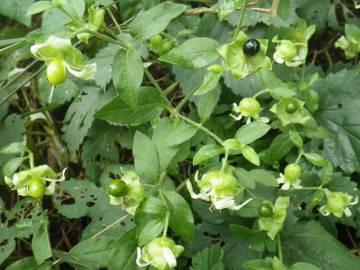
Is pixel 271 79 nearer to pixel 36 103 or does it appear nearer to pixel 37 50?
pixel 37 50

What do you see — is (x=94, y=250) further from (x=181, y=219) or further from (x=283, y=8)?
(x=283, y=8)

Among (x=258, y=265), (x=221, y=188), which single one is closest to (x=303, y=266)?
(x=258, y=265)

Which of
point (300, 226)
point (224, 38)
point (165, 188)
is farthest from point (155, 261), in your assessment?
point (224, 38)


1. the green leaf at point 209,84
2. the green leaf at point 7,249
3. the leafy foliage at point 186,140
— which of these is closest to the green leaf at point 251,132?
the leafy foliage at point 186,140

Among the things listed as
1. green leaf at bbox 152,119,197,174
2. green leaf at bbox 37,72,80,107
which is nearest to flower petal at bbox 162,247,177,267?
green leaf at bbox 152,119,197,174

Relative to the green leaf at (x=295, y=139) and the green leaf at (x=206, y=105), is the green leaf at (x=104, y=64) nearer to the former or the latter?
the green leaf at (x=206, y=105)
